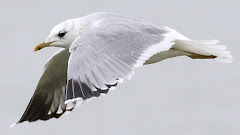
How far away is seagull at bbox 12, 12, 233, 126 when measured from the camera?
5555mm

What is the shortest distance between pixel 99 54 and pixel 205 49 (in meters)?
1.32

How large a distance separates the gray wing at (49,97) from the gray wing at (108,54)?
1.11 m

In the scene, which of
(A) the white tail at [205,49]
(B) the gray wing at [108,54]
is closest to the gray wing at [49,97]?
(B) the gray wing at [108,54]

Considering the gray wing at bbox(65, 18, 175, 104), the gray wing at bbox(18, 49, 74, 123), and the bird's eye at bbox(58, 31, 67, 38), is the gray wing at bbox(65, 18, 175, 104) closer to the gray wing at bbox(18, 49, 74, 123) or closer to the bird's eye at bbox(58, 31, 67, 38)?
the bird's eye at bbox(58, 31, 67, 38)

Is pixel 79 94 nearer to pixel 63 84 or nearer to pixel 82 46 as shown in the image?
pixel 82 46

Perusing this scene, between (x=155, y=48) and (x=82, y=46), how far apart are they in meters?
0.62

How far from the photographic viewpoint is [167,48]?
610cm

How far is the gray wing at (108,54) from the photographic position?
216 inches

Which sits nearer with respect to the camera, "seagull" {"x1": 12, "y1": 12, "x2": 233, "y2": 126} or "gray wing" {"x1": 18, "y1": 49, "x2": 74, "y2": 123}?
"seagull" {"x1": 12, "y1": 12, "x2": 233, "y2": 126}

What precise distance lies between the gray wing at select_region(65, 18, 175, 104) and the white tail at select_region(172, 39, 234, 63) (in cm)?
25

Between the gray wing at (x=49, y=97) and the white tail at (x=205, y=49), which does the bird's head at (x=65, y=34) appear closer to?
the gray wing at (x=49, y=97)

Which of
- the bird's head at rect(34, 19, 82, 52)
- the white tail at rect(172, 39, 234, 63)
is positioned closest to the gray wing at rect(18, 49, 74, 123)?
the bird's head at rect(34, 19, 82, 52)

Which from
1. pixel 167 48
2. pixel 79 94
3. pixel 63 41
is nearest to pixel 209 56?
pixel 167 48

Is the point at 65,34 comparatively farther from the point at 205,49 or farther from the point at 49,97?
the point at 205,49
